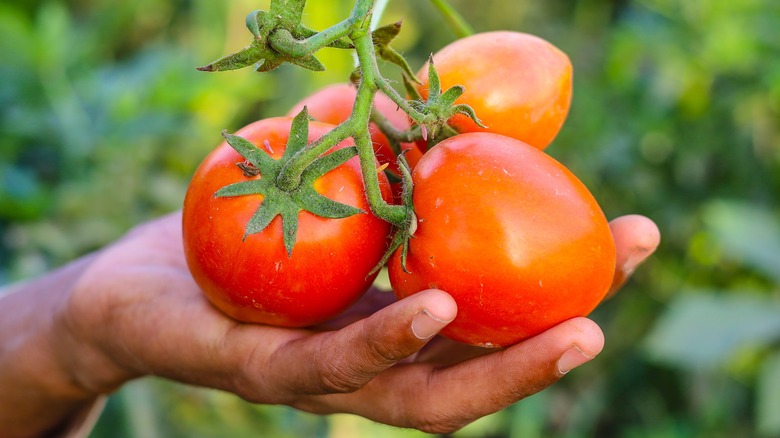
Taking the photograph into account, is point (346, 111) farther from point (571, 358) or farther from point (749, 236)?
point (749, 236)

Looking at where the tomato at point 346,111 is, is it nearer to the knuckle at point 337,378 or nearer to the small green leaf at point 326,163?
the small green leaf at point 326,163

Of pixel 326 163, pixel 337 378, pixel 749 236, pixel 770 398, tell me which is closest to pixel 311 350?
pixel 337 378

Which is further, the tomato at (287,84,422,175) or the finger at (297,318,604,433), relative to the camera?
the tomato at (287,84,422,175)

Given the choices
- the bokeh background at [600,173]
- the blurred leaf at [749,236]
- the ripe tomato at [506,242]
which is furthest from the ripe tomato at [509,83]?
the blurred leaf at [749,236]

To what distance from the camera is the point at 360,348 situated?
43.6 inches

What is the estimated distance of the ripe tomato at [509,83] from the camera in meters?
1.25

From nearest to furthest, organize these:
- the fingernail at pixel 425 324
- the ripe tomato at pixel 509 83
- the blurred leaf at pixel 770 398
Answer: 1. the fingernail at pixel 425 324
2. the ripe tomato at pixel 509 83
3. the blurred leaf at pixel 770 398

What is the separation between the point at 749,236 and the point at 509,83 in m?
2.02

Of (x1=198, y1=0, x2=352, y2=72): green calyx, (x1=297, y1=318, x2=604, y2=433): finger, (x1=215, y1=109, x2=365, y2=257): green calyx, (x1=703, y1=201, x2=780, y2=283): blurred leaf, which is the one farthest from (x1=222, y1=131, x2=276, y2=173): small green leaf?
(x1=703, y1=201, x2=780, y2=283): blurred leaf

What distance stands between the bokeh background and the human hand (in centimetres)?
97

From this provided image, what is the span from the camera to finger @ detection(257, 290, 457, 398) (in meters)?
1.03

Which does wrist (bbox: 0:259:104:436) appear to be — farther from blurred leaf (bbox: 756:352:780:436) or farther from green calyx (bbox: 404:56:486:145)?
blurred leaf (bbox: 756:352:780:436)

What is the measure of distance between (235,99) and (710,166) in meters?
2.00

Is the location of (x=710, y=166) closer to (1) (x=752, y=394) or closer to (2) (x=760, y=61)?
(2) (x=760, y=61)
